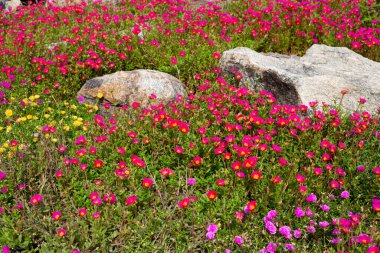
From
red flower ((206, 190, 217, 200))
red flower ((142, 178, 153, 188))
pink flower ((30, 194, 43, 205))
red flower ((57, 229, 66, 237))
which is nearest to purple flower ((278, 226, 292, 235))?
red flower ((206, 190, 217, 200))

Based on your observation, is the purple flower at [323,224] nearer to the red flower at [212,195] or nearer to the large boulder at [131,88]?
the red flower at [212,195]

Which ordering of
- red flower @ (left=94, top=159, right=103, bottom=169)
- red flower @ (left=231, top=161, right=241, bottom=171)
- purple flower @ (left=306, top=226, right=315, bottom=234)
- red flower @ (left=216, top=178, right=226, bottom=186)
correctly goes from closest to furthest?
purple flower @ (left=306, top=226, right=315, bottom=234)
red flower @ (left=216, top=178, right=226, bottom=186)
red flower @ (left=231, top=161, right=241, bottom=171)
red flower @ (left=94, top=159, right=103, bottom=169)

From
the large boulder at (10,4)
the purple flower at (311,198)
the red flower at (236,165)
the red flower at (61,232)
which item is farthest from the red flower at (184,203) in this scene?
the large boulder at (10,4)

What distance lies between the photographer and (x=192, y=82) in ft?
21.7

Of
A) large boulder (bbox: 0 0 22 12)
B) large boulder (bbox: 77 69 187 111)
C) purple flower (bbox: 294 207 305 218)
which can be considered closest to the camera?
purple flower (bbox: 294 207 305 218)

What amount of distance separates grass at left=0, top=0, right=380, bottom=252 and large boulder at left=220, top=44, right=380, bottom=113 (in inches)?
8.5

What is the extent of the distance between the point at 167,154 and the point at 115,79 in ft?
6.51

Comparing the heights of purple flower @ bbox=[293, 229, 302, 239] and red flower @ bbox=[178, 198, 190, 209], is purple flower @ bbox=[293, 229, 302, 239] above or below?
below

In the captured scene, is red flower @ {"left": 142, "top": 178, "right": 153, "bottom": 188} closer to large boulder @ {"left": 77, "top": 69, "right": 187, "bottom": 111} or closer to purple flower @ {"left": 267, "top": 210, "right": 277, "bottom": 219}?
purple flower @ {"left": 267, "top": 210, "right": 277, "bottom": 219}

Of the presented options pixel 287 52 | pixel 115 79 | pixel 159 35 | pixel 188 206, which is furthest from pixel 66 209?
pixel 287 52

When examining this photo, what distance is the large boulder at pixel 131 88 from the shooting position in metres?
5.82

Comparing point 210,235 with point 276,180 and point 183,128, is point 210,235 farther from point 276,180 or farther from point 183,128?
point 183,128

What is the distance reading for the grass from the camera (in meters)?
3.53

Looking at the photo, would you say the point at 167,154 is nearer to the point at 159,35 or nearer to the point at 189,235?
the point at 189,235
